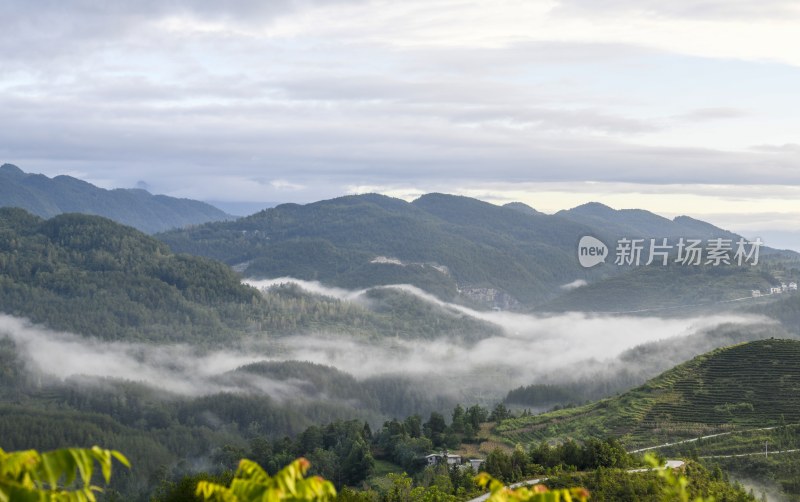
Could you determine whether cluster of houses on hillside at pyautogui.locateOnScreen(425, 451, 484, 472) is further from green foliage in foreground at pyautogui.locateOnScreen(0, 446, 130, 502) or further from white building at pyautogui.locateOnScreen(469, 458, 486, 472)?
green foliage in foreground at pyautogui.locateOnScreen(0, 446, 130, 502)

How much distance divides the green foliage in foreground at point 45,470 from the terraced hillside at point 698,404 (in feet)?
343

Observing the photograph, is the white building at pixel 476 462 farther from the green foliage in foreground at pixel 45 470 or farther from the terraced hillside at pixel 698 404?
the green foliage in foreground at pixel 45 470

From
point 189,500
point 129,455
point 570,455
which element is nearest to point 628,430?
point 570,455

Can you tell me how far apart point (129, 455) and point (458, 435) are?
7794cm

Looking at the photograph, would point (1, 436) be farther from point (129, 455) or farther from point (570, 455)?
point (570, 455)

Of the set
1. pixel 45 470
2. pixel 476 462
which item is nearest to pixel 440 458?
pixel 476 462

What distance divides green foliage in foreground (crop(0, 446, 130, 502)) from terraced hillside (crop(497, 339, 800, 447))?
104467mm

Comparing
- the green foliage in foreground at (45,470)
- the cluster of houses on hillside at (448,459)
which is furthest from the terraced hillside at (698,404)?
the green foliage in foreground at (45,470)

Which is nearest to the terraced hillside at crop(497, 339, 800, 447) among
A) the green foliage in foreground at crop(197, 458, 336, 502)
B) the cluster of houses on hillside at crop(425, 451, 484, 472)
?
the cluster of houses on hillside at crop(425, 451, 484, 472)

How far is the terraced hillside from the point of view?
119688 millimetres

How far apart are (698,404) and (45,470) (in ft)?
398

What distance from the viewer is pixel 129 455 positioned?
18088 cm

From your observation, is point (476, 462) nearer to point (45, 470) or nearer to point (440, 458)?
point (440, 458)

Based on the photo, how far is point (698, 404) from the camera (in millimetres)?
128000
